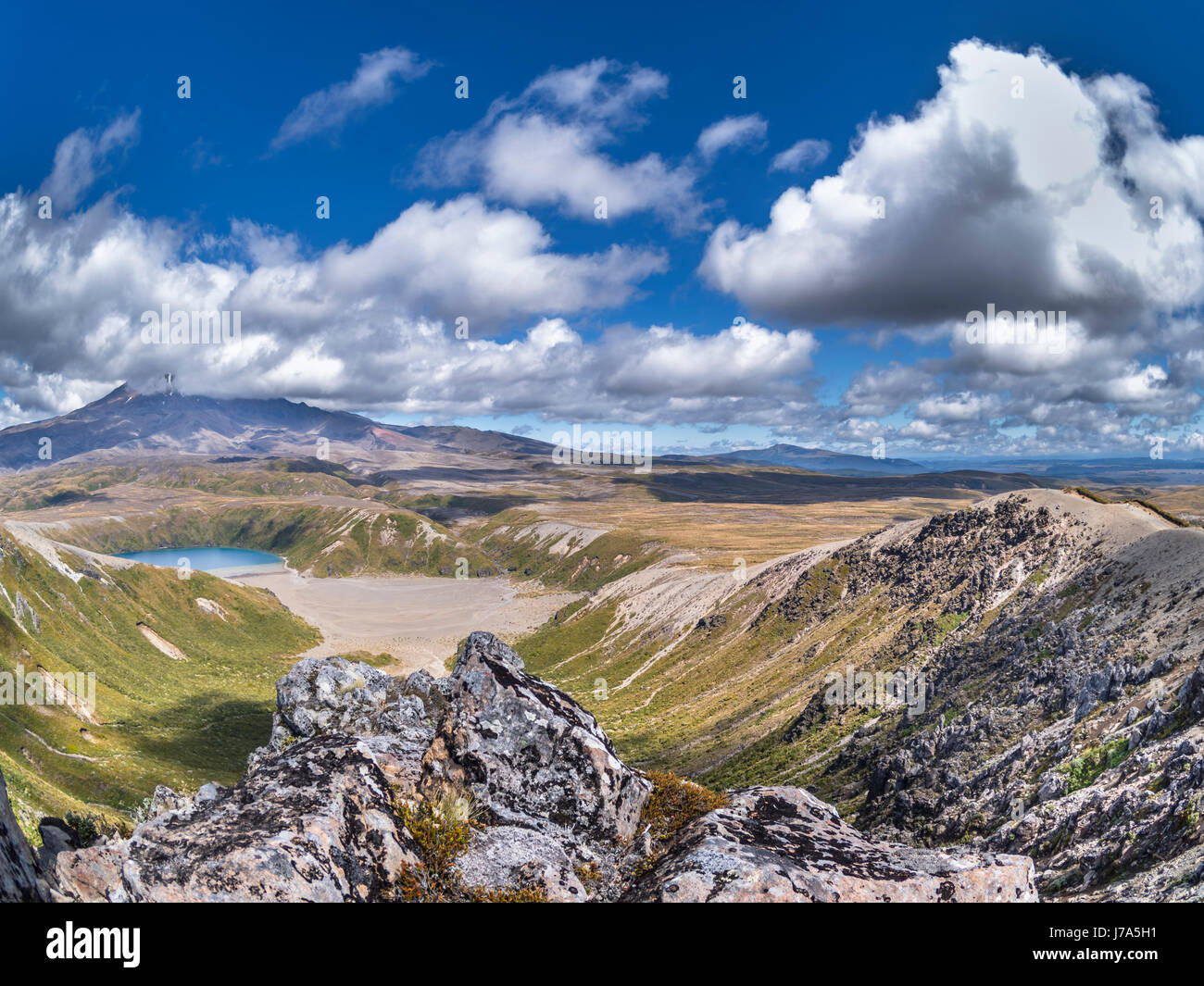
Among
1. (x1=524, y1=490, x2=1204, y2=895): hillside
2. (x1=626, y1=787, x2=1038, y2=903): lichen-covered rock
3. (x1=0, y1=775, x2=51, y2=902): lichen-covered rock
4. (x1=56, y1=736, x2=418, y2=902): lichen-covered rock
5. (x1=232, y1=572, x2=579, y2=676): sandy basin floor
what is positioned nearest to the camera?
(x1=56, y1=736, x2=418, y2=902): lichen-covered rock

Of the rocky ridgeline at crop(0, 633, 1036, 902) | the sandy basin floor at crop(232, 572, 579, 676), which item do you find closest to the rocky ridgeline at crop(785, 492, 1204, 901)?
the rocky ridgeline at crop(0, 633, 1036, 902)

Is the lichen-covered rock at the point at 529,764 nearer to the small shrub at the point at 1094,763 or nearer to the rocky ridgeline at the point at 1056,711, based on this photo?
the rocky ridgeline at the point at 1056,711

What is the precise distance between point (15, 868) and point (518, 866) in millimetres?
8343

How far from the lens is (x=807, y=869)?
8.66m

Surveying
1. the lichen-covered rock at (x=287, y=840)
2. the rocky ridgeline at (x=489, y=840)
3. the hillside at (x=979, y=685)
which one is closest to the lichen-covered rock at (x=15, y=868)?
the rocky ridgeline at (x=489, y=840)

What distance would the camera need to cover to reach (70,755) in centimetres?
5209

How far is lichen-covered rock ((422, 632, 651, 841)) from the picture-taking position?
1081cm

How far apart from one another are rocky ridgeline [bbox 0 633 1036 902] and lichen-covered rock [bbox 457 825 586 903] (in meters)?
0.02

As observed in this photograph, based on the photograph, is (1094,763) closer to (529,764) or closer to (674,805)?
(674,805)

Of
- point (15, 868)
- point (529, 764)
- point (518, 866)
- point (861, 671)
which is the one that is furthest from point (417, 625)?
point (518, 866)

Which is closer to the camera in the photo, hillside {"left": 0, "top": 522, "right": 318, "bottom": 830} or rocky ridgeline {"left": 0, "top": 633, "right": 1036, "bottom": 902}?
rocky ridgeline {"left": 0, "top": 633, "right": 1036, "bottom": 902}

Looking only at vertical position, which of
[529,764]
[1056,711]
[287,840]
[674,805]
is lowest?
[1056,711]

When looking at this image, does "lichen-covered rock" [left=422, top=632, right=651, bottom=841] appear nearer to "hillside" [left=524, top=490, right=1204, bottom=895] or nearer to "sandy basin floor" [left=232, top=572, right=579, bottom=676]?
"hillside" [left=524, top=490, right=1204, bottom=895]
